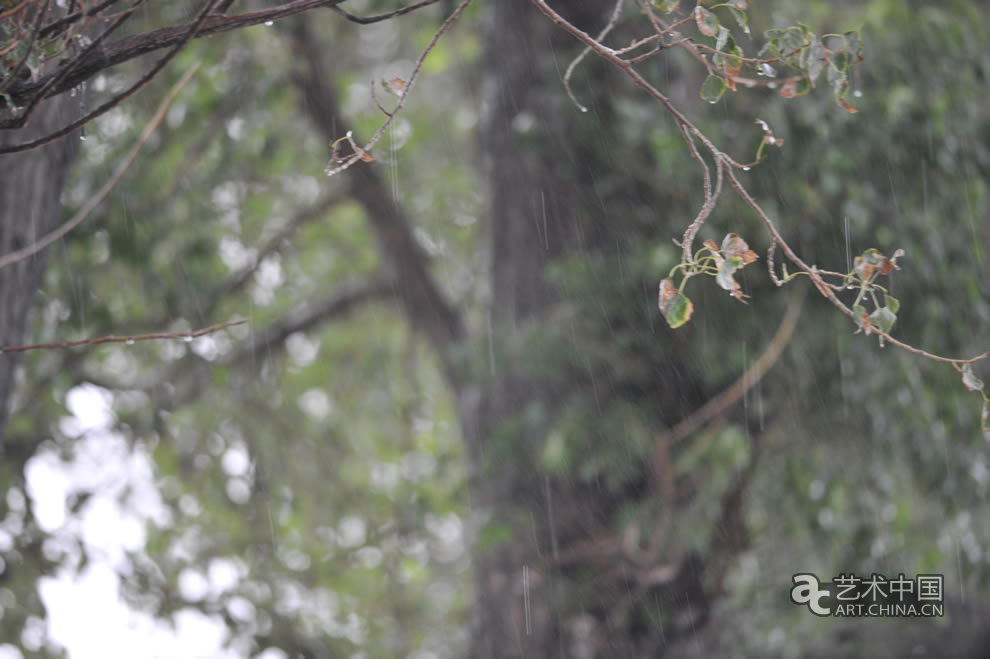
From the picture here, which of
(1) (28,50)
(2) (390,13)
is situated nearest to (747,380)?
(2) (390,13)

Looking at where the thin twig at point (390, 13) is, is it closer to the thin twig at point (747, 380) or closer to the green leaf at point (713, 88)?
the green leaf at point (713, 88)

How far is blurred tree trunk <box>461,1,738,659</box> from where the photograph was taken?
3271 mm

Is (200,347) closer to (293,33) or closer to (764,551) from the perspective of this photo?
(293,33)

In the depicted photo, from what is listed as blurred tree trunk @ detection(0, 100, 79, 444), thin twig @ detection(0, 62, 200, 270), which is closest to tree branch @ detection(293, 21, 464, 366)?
blurred tree trunk @ detection(0, 100, 79, 444)

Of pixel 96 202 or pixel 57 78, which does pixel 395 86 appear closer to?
pixel 57 78

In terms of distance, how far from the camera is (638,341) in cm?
326

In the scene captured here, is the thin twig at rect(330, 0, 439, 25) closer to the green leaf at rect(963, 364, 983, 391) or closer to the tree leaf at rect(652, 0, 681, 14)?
the tree leaf at rect(652, 0, 681, 14)

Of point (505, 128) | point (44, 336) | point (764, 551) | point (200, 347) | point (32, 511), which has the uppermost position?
point (505, 128)

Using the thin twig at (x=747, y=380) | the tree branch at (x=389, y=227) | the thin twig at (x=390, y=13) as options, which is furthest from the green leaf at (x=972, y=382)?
the tree branch at (x=389, y=227)

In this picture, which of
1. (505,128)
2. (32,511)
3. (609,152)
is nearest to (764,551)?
(609,152)

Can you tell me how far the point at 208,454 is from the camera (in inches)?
174

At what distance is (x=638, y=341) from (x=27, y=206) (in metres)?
2.03

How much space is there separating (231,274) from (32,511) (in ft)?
4.65

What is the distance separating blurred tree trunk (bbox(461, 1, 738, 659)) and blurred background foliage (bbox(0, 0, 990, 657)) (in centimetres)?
2
